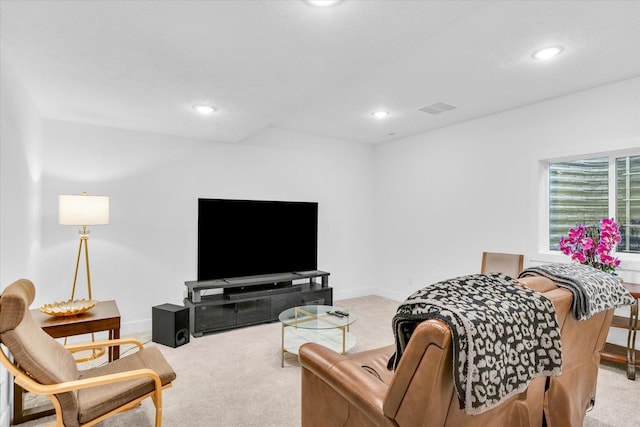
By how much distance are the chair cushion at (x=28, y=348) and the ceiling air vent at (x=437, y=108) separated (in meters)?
3.85

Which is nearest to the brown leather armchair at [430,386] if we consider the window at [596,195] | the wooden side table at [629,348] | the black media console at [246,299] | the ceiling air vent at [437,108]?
the wooden side table at [629,348]

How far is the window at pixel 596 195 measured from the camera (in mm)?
3342

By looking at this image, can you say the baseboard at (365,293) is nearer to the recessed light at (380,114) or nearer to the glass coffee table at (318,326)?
the glass coffee table at (318,326)

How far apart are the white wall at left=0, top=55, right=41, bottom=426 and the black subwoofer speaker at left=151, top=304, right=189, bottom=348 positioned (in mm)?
1164

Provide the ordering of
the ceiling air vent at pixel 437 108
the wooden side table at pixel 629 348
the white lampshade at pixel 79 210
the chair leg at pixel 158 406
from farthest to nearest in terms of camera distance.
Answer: the ceiling air vent at pixel 437 108 → the white lampshade at pixel 79 210 → the wooden side table at pixel 629 348 → the chair leg at pixel 158 406

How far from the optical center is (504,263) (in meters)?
3.79

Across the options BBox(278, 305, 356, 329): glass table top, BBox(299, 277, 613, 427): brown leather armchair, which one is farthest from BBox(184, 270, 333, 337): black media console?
BBox(299, 277, 613, 427): brown leather armchair

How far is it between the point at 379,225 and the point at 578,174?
2.85 meters

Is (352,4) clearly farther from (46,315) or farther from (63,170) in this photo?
(63,170)

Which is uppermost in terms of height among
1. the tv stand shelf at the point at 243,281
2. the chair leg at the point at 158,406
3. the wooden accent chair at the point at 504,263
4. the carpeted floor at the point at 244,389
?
the wooden accent chair at the point at 504,263

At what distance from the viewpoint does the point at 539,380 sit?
5.84ft

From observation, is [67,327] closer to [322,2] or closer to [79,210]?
[79,210]

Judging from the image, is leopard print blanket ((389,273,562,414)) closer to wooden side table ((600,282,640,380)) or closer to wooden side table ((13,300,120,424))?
wooden side table ((600,282,640,380))

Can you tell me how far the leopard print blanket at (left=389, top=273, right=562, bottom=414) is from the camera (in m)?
1.17
